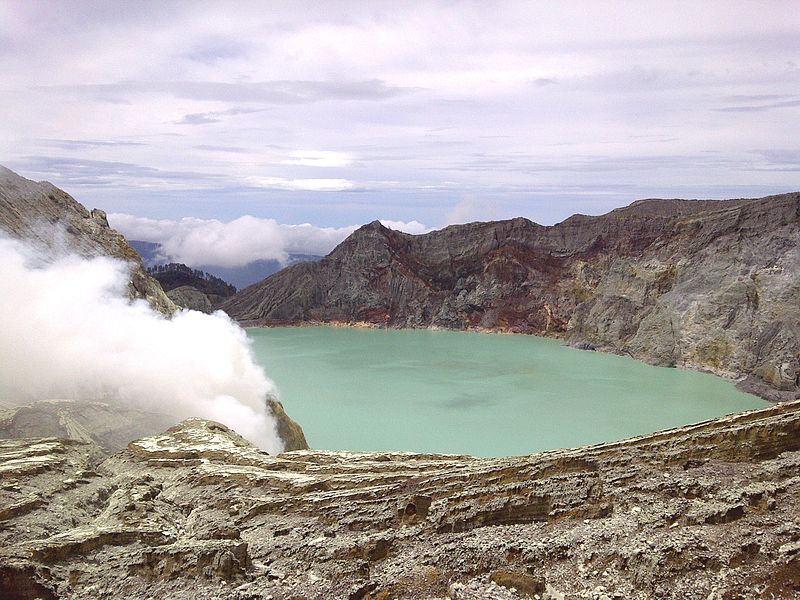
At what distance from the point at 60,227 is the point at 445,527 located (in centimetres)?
2636

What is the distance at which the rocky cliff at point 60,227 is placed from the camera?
28.5 m

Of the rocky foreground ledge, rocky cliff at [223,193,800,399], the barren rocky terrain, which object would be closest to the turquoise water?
rocky cliff at [223,193,800,399]

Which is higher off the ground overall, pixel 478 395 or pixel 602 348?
pixel 602 348

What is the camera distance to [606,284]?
2366 inches

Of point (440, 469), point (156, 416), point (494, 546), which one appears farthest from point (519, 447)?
point (494, 546)

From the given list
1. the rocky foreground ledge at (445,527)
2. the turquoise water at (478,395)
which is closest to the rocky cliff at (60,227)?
the turquoise water at (478,395)

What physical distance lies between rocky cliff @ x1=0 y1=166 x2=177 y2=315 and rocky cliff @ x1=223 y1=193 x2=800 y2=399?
1395 inches

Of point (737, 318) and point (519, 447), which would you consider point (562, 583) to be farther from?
point (737, 318)

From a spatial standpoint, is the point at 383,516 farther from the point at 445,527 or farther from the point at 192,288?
the point at 192,288

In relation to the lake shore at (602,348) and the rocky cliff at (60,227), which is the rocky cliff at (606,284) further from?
the rocky cliff at (60,227)

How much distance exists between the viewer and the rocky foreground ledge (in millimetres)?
9680

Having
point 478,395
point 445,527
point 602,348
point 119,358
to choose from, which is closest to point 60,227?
point 119,358

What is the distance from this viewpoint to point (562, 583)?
9758 mm

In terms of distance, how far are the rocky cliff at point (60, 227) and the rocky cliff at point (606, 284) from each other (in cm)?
3542
